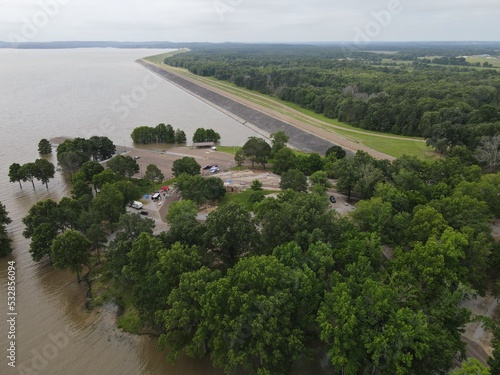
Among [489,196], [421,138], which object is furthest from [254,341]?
[421,138]

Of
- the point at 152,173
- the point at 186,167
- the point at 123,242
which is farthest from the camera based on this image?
the point at 186,167

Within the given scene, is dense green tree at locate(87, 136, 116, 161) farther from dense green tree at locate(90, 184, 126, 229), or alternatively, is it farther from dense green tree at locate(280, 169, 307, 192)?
dense green tree at locate(280, 169, 307, 192)

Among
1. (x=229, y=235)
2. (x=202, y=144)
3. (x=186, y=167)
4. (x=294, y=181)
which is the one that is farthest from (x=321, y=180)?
(x=202, y=144)

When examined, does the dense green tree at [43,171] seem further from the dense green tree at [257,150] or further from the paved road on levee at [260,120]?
the paved road on levee at [260,120]

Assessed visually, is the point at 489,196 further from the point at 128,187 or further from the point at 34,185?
the point at 34,185

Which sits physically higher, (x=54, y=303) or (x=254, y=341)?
(x=254, y=341)

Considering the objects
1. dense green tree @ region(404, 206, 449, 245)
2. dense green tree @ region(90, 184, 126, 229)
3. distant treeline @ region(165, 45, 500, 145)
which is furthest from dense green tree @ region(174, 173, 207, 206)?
distant treeline @ region(165, 45, 500, 145)

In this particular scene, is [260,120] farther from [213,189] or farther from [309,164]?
[213,189]
